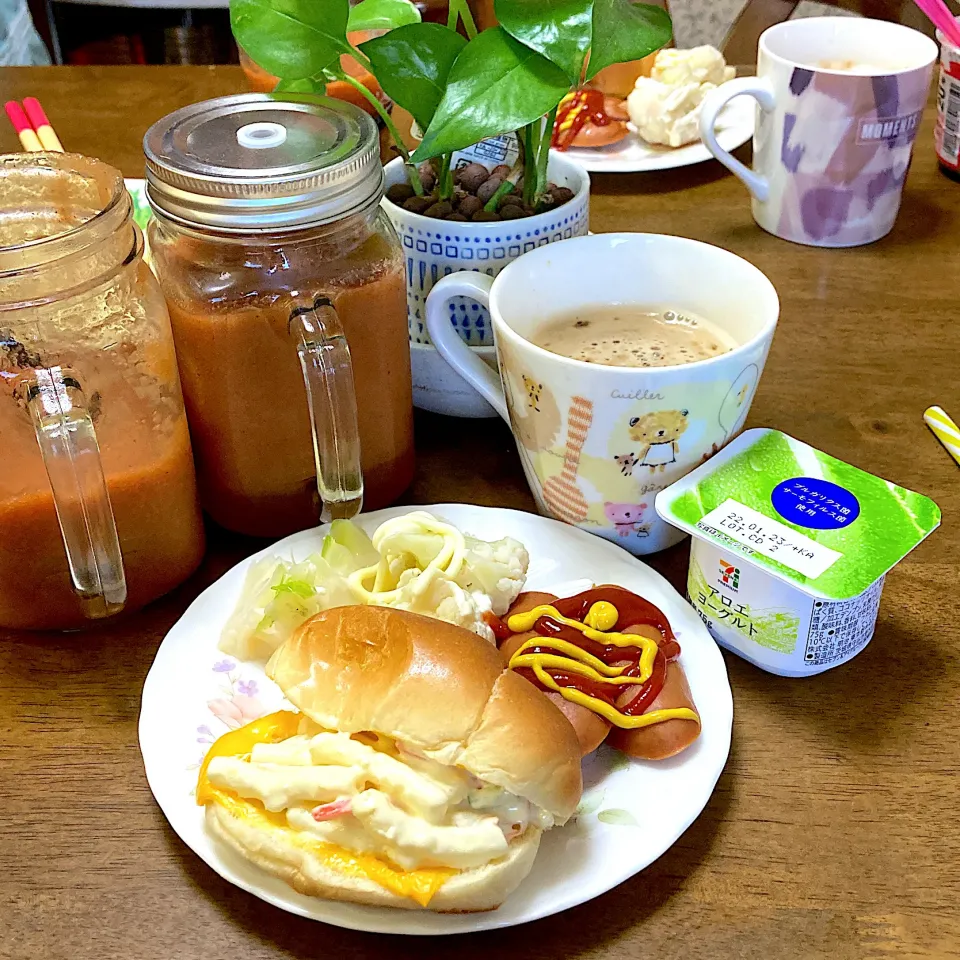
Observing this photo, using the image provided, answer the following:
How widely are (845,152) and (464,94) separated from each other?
1.87ft

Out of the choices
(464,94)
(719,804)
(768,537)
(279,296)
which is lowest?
(719,804)

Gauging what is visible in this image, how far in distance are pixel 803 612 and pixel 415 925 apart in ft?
1.05

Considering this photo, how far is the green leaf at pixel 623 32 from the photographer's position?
0.78 m

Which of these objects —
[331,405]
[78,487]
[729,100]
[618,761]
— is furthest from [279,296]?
[729,100]

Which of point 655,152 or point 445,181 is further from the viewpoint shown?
point 655,152

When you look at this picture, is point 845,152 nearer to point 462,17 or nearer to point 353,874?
point 462,17

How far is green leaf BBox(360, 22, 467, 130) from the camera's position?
2.63 ft

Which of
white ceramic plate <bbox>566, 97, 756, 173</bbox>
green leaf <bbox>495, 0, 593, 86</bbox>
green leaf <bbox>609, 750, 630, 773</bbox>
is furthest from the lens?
white ceramic plate <bbox>566, 97, 756, 173</bbox>

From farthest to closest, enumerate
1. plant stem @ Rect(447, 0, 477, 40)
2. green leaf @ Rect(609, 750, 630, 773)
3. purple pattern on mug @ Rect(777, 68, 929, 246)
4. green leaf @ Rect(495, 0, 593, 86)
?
purple pattern on mug @ Rect(777, 68, 929, 246)
plant stem @ Rect(447, 0, 477, 40)
green leaf @ Rect(495, 0, 593, 86)
green leaf @ Rect(609, 750, 630, 773)

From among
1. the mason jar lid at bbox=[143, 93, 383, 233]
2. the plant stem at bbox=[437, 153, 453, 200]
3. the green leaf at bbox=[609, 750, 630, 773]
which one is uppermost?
the mason jar lid at bbox=[143, 93, 383, 233]

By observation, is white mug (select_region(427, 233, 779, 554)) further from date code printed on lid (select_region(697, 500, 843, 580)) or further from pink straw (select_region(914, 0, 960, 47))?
pink straw (select_region(914, 0, 960, 47))

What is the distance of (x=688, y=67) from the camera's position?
4.52ft

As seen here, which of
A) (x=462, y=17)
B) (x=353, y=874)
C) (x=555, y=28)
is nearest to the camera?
(x=353, y=874)

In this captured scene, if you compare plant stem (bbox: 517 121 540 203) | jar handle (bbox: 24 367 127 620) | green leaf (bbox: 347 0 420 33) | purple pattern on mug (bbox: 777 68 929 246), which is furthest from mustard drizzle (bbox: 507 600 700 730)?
purple pattern on mug (bbox: 777 68 929 246)
